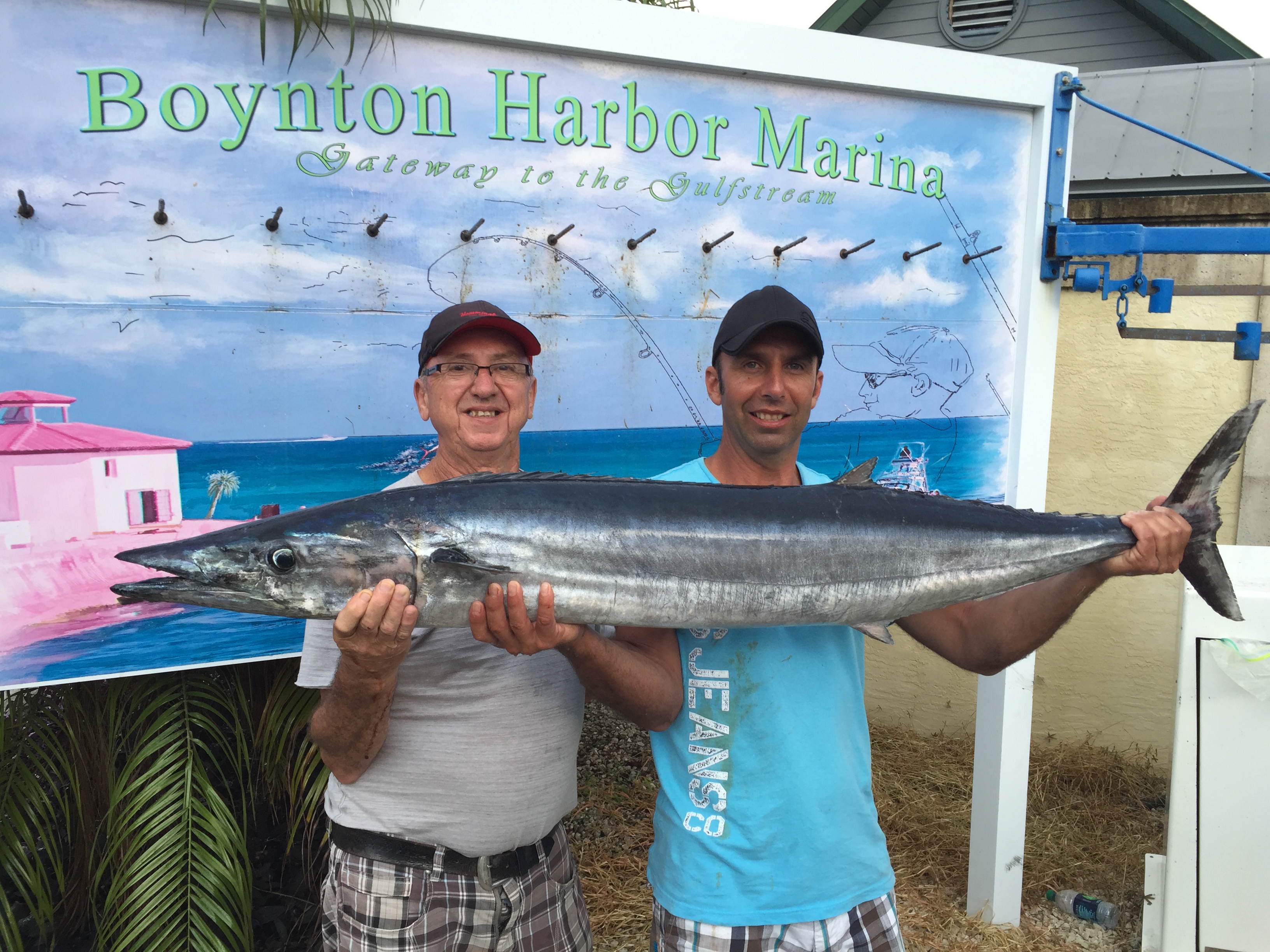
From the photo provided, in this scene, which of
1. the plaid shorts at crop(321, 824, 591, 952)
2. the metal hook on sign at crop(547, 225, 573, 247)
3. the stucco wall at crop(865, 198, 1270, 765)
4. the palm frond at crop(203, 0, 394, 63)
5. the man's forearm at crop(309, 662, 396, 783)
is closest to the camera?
the man's forearm at crop(309, 662, 396, 783)

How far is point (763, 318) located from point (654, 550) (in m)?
0.63

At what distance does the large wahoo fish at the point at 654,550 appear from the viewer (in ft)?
5.75

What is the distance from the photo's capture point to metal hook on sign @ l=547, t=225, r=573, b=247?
2939 millimetres

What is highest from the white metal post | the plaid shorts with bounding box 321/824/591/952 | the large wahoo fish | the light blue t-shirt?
the large wahoo fish

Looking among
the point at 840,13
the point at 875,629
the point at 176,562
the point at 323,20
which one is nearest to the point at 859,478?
the point at 875,629

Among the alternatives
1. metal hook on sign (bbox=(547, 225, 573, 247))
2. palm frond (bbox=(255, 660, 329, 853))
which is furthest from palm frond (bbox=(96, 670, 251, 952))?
metal hook on sign (bbox=(547, 225, 573, 247))

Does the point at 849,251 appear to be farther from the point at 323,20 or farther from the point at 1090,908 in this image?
the point at 1090,908

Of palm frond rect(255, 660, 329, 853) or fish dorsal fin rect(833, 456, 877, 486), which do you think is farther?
palm frond rect(255, 660, 329, 853)

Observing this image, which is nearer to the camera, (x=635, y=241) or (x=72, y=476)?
(x=72, y=476)

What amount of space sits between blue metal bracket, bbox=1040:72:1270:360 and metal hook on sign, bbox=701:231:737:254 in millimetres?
1389

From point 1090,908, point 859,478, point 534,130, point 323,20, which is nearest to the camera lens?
point 859,478

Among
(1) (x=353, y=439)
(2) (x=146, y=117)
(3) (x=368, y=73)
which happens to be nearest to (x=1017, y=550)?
(1) (x=353, y=439)

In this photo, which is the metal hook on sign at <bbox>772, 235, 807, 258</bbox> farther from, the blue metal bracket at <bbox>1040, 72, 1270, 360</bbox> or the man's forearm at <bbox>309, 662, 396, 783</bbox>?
the man's forearm at <bbox>309, 662, 396, 783</bbox>

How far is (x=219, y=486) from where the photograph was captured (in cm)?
260
